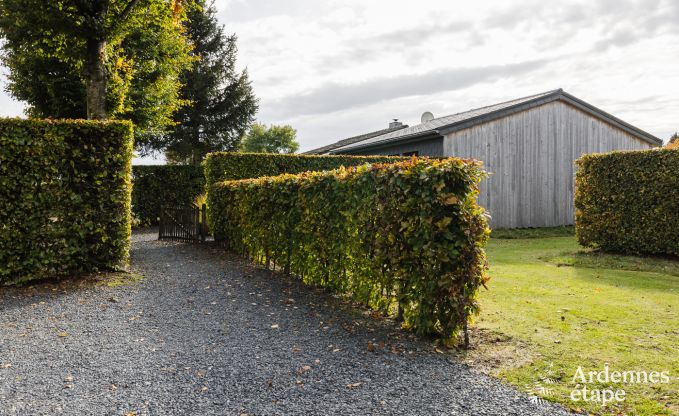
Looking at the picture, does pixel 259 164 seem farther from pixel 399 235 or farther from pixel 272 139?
pixel 272 139

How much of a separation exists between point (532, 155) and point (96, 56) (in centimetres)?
1588

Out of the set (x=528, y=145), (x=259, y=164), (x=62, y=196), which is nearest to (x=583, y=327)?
(x=62, y=196)

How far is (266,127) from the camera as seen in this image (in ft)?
191

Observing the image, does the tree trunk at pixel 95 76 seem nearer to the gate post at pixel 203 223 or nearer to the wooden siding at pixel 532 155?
the gate post at pixel 203 223

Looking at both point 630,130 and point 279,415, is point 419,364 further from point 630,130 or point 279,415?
point 630,130

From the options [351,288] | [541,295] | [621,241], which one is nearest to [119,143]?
[351,288]

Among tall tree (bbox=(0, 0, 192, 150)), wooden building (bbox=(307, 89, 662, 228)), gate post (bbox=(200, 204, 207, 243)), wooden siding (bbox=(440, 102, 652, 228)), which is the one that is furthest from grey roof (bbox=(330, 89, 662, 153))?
tall tree (bbox=(0, 0, 192, 150))

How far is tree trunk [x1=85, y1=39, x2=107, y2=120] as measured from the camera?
1247 cm

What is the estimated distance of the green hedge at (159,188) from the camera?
788 inches

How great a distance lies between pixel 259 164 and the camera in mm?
16344

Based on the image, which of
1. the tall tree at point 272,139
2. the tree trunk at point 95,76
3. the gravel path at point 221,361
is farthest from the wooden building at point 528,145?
the tall tree at point 272,139

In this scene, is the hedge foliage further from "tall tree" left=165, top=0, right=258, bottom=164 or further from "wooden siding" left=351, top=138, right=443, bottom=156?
"tall tree" left=165, top=0, right=258, bottom=164

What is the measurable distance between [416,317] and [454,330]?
44 centimetres

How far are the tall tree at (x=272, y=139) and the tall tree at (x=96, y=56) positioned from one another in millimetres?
32019
